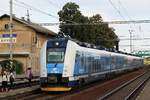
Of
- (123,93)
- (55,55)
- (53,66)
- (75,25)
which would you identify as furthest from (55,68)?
(75,25)

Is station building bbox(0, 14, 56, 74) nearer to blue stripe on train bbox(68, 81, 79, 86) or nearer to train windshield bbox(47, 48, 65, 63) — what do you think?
blue stripe on train bbox(68, 81, 79, 86)

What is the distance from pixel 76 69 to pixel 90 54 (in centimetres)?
549

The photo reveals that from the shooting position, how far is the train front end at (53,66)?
26120mm

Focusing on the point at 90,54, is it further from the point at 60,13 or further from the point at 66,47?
the point at 60,13

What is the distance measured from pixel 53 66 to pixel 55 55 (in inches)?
31.5

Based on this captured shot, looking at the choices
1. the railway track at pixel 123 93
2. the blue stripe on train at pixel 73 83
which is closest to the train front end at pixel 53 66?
the blue stripe on train at pixel 73 83

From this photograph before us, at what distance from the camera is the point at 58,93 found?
27.3 meters

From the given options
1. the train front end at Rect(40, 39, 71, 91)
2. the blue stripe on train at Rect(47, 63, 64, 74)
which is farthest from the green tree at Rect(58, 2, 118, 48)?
the blue stripe on train at Rect(47, 63, 64, 74)

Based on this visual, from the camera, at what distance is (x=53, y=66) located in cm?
2645

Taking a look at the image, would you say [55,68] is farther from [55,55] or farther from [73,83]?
[73,83]

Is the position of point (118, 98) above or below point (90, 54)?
below

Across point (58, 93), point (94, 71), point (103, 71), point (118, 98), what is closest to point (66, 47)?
point (58, 93)

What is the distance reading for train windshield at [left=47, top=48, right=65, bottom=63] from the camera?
26672 millimetres

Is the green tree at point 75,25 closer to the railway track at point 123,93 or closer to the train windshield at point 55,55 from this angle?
the railway track at point 123,93
